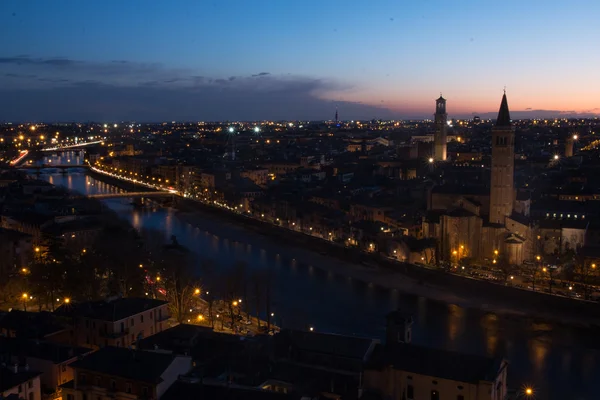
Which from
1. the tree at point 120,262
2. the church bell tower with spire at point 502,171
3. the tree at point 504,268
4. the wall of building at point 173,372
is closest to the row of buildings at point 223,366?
the wall of building at point 173,372

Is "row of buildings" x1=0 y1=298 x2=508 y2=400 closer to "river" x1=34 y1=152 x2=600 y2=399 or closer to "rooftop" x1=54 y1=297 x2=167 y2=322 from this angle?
"rooftop" x1=54 y1=297 x2=167 y2=322

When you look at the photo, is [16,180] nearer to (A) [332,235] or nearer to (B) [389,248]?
(A) [332,235]

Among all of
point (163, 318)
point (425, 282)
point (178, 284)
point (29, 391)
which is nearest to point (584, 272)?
point (425, 282)

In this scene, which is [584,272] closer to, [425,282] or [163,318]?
[425,282]

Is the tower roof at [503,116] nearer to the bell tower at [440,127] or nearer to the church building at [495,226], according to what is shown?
the church building at [495,226]

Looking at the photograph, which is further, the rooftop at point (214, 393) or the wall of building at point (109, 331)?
the wall of building at point (109, 331)

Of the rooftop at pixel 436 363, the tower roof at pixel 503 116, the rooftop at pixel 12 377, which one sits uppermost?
the tower roof at pixel 503 116
